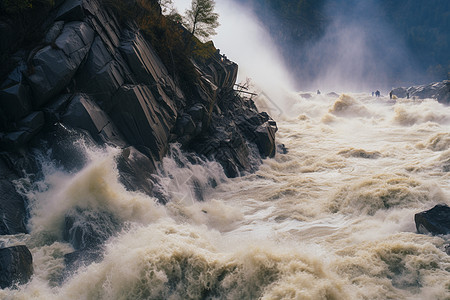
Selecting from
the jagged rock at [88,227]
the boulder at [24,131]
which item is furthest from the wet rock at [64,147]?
the jagged rock at [88,227]

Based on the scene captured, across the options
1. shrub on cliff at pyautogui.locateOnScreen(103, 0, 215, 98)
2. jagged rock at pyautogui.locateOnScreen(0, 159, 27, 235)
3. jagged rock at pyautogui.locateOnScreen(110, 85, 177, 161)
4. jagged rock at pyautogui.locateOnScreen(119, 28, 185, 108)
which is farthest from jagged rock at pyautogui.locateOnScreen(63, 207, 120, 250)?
shrub on cliff at pyautogui.locateOnScreen(103, 0, 215, 98)

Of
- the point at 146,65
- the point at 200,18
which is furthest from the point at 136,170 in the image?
the point at 200,18

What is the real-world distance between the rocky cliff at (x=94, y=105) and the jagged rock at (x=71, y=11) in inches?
1.4

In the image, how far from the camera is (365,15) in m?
134

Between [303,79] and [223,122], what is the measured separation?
11842 centimetres

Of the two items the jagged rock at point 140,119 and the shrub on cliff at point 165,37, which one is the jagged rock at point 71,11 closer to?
the shrub on cliff at point 165,37

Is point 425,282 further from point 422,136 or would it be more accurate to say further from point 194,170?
point 422,136

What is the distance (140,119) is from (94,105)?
6.53 feet

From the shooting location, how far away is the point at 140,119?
14.1 metres

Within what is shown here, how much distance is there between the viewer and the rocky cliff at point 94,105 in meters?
10.8

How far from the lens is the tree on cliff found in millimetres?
21891

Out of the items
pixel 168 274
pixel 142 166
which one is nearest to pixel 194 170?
pixel 142 166

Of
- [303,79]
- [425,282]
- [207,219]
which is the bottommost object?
[425,282]

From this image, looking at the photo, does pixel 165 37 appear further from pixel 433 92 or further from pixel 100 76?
pixel 433 92
